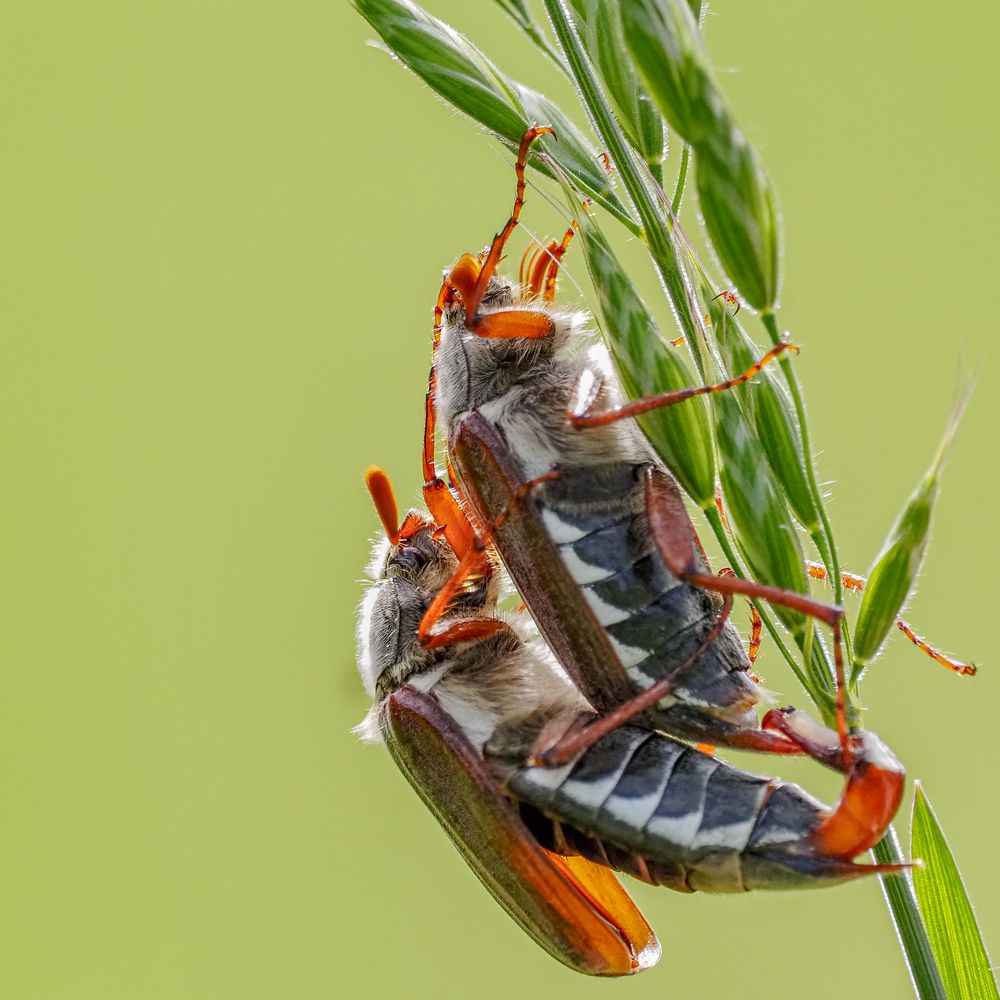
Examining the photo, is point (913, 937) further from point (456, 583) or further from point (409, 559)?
point (409, 559)

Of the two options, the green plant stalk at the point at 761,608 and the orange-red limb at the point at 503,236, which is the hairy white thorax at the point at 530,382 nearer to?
the orange-red limb at the point at 503,236

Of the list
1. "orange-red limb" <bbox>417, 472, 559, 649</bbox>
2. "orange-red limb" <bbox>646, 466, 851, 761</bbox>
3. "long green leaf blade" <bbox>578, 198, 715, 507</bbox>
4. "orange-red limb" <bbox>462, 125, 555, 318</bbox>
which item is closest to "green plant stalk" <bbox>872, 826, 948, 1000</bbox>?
"orange-red limb" <bbox>646, 466, 851, 761</bbox>

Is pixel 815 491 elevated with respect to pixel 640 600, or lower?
elevated

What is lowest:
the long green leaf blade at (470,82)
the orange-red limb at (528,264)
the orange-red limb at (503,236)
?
the orange-red limb at (528,264)

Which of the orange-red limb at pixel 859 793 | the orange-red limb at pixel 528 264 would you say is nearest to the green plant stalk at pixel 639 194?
the orange-red limb at pixel 859 793

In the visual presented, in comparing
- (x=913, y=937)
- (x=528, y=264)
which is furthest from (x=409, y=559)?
(x=913, y=937)

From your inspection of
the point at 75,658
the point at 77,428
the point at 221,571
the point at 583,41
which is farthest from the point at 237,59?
the point at 583,41

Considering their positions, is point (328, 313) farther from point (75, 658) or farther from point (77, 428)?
point (75, 658)
